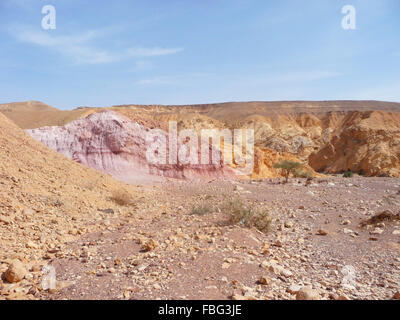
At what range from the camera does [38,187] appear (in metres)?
5.31

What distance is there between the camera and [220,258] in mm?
3377

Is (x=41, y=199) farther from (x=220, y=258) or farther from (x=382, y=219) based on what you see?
(x=382, y=219)

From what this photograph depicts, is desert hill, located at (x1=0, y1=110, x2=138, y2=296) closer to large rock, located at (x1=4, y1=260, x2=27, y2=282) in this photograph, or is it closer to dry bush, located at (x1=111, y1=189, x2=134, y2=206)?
dry bush, located at (x1=111, y1=189, x2=134, y2=206)

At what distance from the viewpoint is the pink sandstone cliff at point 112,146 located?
11492mm

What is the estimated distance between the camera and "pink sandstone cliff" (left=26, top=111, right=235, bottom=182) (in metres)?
11.5

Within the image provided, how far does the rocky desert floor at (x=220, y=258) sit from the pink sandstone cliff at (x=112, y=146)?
567 cm

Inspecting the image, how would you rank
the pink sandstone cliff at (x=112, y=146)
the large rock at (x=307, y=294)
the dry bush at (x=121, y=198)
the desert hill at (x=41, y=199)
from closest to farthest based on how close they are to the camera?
the large rock at (x=307, y=294) → the desert hill at (x=41, y=199) → the dry bush at (x=121, y=198) → the pink sandstone cliff at (x=112, y=146)

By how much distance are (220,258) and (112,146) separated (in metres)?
9.32

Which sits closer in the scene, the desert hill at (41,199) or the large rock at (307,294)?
the large rock at (307,294)

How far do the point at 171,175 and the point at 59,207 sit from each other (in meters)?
7.20

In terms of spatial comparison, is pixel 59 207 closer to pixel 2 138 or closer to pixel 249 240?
pixel 2 138

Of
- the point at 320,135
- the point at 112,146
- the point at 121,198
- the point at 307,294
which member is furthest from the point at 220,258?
the point at 320,135

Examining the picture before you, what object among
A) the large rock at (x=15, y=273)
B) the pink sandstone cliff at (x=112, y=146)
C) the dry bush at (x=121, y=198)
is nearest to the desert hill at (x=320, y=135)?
the pink sandstone cliff at (x=112, y=146)

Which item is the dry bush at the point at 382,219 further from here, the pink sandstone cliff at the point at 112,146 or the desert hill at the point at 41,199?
the pink sandstone cliff at the point at 112,146
